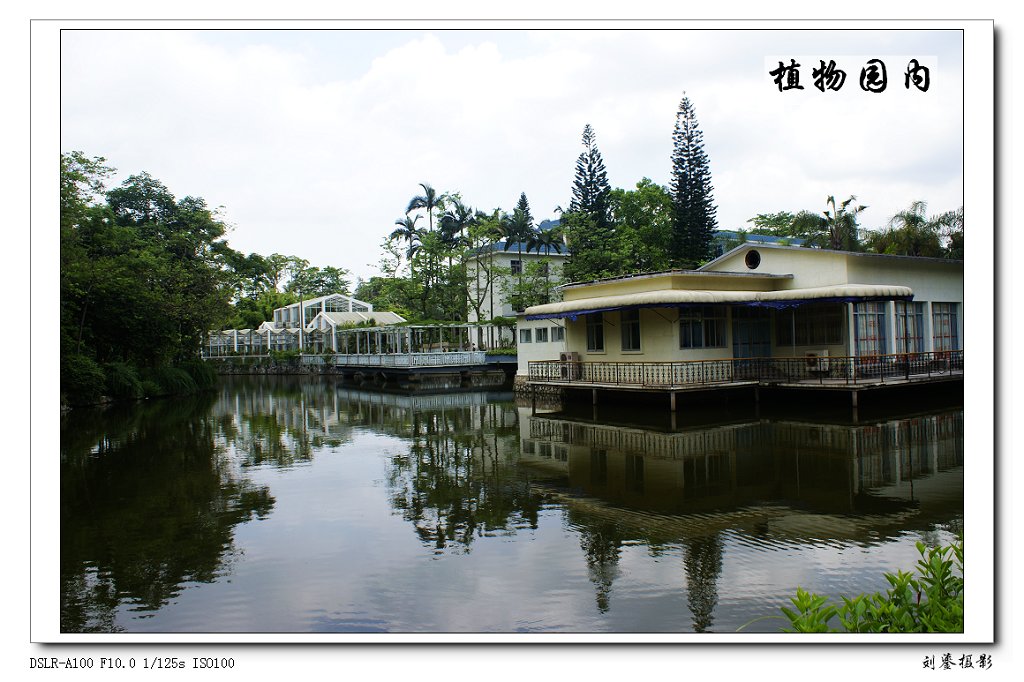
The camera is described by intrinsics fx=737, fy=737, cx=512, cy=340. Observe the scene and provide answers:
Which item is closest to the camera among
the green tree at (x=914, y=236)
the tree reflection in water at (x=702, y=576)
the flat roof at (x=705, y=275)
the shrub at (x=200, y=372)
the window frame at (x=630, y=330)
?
the tree reflection in water at (x=702, y=576)

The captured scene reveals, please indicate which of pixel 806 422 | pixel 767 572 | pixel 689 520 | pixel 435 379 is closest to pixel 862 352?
pixel 806 422

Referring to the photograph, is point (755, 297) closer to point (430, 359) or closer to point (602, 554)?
point (602, 554)

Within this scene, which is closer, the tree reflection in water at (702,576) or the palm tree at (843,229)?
the tree reflection in water at (702,576)

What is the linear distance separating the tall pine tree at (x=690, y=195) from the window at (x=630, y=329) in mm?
12664

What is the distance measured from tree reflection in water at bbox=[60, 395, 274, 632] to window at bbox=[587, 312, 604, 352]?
973 cm

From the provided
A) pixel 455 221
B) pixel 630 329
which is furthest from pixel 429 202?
pixel 630 329

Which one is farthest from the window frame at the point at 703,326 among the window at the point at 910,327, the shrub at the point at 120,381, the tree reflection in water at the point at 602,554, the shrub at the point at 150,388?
the shrub at the point at 150,388

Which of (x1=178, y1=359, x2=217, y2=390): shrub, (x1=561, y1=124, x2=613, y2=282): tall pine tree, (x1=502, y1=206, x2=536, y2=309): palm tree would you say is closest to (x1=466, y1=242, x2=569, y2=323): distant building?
(x1=502, y1=206, x2=536, y2=309): palm tree

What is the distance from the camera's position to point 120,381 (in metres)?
23.8

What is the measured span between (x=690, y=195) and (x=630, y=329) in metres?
13.5

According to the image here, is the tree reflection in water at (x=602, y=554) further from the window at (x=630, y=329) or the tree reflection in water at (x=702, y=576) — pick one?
the window at (x=630, y=329)

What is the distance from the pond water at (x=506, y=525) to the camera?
5.27 m

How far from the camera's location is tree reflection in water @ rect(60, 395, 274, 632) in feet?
19.0

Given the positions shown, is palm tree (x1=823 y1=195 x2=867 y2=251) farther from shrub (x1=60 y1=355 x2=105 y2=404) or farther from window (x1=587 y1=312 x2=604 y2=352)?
shrub (x1=60 y1=355 x2=105 y2=404)
